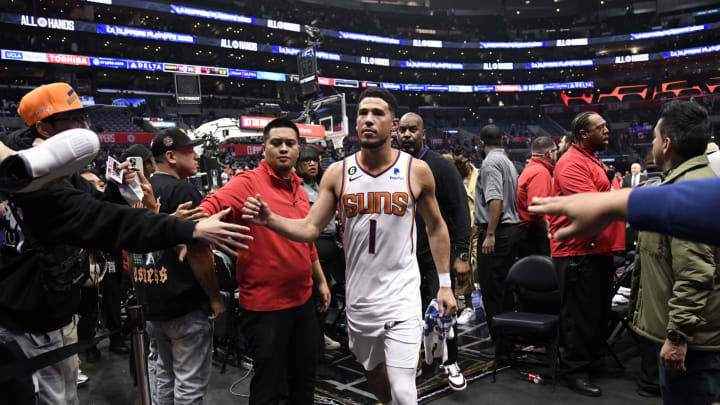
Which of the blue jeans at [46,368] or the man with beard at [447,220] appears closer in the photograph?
the blue jeans at [46,368]

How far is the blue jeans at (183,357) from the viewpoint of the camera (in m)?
2.88

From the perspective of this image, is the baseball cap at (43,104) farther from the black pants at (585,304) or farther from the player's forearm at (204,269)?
the black pants at (585,304)

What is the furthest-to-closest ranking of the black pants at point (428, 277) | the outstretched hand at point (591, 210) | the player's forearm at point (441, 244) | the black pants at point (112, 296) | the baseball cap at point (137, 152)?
the black pants at point (112, 296), the black pants at point (428, 277), the baseball cap at point (137, 152), the player's forearm at point (441, 244), the outstretched hand at point (591, 210)

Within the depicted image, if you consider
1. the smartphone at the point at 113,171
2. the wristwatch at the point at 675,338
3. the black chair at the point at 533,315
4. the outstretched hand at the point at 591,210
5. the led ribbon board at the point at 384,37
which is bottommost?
the black chair at the point at 533,315

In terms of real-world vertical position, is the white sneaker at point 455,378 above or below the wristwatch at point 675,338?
below

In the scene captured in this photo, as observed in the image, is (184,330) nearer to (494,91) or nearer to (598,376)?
(598,376)

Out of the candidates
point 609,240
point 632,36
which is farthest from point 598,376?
point 632,36

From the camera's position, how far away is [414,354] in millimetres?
2740

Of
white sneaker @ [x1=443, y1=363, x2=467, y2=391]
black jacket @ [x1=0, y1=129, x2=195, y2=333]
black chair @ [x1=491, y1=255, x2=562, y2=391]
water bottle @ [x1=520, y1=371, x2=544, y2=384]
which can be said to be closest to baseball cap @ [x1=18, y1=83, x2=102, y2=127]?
black jacket @ [x1=0, y1=129, x2=195, y2=333]

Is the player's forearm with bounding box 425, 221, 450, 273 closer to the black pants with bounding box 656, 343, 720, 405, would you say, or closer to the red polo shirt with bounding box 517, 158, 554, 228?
the black pants with bounding box 656, 343, 720, 405

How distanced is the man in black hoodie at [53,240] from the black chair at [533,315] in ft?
10.5

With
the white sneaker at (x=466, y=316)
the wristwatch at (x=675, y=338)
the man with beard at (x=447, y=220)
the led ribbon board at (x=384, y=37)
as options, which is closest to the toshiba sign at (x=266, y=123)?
the white sneaker at (x=466, y=316)

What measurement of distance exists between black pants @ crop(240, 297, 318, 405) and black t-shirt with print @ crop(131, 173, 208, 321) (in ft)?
1.29

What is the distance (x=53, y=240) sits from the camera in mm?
1885
